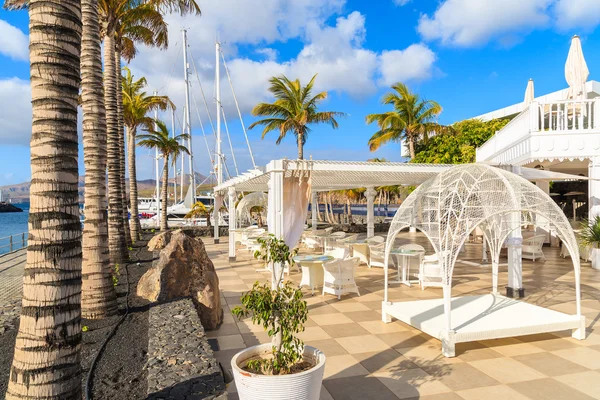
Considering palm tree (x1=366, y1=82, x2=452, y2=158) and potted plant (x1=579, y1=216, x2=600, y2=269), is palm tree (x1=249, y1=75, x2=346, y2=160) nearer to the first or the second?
palm tree (x1=366, y1=82, x2=452, y2=158)

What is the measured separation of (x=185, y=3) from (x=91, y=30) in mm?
4917

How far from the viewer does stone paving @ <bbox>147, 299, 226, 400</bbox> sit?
132 inches

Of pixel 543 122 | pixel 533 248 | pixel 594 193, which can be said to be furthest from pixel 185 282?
Result: pixel 594 193

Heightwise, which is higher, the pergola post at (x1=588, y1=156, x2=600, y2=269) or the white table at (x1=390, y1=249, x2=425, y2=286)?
the pergola post at (x1=588, y1=156, x2=600, y2=269)

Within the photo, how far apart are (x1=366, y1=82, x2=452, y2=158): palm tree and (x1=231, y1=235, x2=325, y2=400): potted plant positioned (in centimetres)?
2089

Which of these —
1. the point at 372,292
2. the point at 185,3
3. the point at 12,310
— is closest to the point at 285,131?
the point at 185,3

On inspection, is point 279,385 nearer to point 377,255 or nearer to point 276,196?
point 276,196

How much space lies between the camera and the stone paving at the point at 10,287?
6.11m

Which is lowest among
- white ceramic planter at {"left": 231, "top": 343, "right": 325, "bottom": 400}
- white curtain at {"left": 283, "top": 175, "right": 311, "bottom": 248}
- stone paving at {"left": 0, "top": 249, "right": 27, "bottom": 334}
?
stone paving at {"left": 0, "top": 249, "right": 27, "bottom": 334}

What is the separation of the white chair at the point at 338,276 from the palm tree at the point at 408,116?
16.3 meters

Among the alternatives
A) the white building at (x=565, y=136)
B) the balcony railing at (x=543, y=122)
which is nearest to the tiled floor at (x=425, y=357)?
the white building at (x=565, y=136)

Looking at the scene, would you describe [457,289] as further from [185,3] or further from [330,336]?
[185,3]

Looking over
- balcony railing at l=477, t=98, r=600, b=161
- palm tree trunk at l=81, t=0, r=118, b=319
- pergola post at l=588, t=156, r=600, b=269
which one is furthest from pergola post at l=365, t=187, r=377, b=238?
palm tree trunk at l=81, t=0, r=118, b=319

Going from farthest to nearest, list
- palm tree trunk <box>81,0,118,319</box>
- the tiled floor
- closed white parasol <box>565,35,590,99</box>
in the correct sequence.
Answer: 1. closed white parasol <box>565,35,590,99</box>
2. palm tree trunk <box>81,0,118,319</box>
3. the tiled floor
